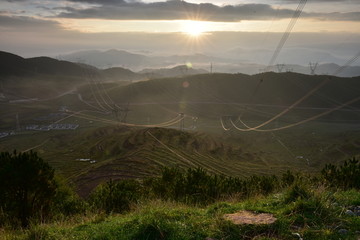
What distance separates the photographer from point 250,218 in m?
10.9

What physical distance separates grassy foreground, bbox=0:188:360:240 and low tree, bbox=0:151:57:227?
852cm

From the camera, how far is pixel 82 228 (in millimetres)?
11656

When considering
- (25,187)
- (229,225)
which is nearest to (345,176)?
(229,225)

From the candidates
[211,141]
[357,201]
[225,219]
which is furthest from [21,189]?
[211,141]

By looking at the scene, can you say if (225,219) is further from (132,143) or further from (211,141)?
(211,141)

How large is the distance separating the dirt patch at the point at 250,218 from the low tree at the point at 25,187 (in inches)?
529

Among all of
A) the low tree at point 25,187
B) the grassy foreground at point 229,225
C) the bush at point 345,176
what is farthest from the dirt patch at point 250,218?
the low tree at point 25,187

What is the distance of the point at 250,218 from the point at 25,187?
15.2 meters

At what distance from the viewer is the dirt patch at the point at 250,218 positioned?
10391 millimetres

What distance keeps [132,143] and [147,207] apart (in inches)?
4176

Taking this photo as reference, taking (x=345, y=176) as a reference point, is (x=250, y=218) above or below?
above

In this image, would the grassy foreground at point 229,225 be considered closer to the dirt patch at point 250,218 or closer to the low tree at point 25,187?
the dirt patch at point 250,218

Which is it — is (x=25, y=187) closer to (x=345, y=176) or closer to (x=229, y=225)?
(x=229, y=225)

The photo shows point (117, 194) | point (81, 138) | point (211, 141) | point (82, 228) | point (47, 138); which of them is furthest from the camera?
point (47, 138)
